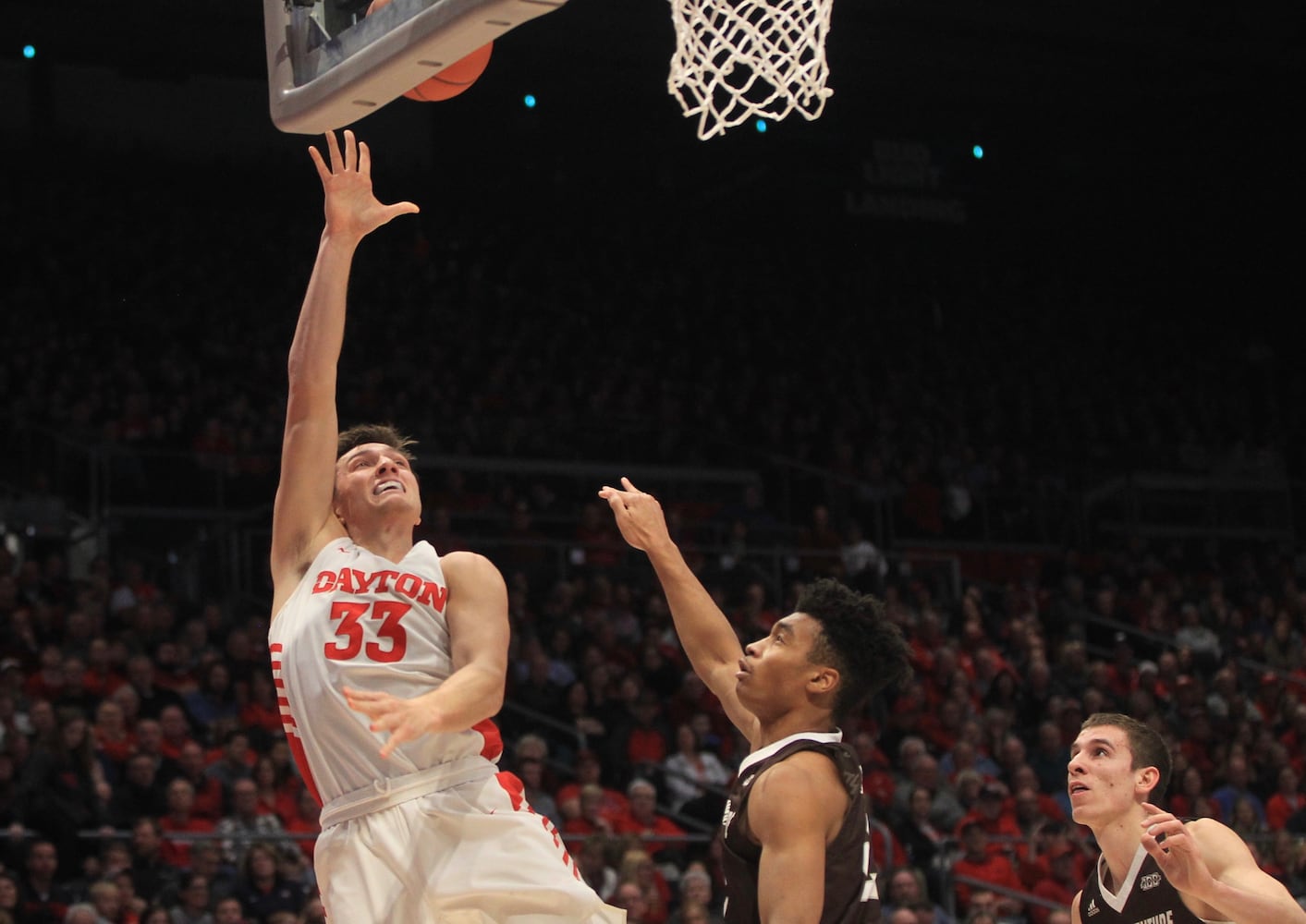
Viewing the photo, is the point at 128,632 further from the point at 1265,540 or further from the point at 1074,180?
the point at 1074,180

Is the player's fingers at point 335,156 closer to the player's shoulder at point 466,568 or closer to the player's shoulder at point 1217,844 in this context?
the player's shoulder at point 466,568

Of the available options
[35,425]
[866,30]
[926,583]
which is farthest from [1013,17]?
[35,425]

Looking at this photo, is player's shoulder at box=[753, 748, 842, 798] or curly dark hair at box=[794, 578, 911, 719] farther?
curly dark hair at box=[794, 578, 911, 719]

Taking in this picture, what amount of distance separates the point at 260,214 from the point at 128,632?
8292 mm

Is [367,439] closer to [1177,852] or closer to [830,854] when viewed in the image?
[830,854]

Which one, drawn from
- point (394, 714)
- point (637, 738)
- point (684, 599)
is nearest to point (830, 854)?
point (394, 714)

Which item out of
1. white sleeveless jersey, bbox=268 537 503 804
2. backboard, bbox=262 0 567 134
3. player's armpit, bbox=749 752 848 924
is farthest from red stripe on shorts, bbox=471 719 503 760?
backboard, bbox=262 0 567 134

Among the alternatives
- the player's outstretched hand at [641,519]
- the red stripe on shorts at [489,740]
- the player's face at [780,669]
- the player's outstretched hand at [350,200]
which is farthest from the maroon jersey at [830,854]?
the player's outstretched hand at [350,200]

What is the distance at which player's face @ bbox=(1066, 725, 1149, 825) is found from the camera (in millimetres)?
4430

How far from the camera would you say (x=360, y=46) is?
4.02 metres

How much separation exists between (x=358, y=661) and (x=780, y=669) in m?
0.90

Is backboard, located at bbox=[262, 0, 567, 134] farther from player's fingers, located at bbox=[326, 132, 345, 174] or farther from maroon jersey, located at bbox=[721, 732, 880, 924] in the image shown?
maroon jersey, located at bbox=[721, 732, 880, 924]

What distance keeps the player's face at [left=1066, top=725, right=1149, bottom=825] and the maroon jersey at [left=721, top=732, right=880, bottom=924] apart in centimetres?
105

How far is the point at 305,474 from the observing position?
3.78 metres
